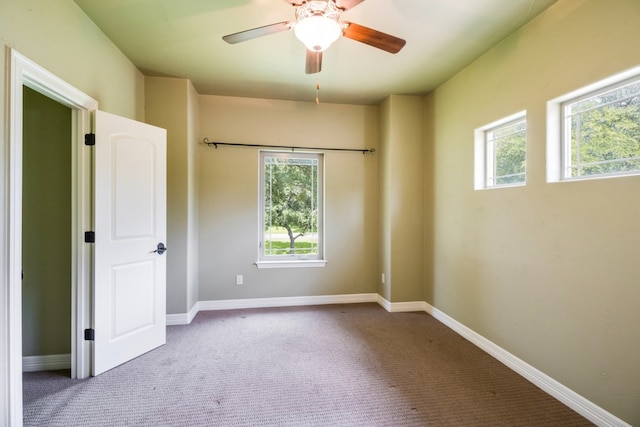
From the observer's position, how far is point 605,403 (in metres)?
1.60

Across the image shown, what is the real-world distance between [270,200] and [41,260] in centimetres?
220

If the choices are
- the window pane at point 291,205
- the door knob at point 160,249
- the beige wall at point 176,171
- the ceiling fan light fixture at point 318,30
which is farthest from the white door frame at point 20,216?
the window pane at point 291,205

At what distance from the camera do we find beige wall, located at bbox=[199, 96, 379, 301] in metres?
3.41

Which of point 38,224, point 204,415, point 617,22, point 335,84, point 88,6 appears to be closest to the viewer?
point 617,22

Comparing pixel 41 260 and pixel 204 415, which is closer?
pixel 204 415

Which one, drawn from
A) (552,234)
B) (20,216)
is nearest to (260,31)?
(20,216)

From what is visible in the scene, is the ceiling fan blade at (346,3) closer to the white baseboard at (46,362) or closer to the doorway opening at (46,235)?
the doorway opening at (46,235)

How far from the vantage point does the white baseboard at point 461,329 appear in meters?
1.68

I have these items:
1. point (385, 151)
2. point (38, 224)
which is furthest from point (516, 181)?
point (38, 224)

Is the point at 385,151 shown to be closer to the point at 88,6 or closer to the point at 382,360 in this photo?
the point at 382,360

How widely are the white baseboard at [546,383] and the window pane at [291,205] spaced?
79.3 inches

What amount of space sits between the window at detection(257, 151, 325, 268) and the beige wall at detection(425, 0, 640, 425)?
1.68 meters

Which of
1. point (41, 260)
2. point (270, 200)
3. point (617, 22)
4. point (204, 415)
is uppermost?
point (617, 22)

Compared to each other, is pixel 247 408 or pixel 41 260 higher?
pixel 41 260
